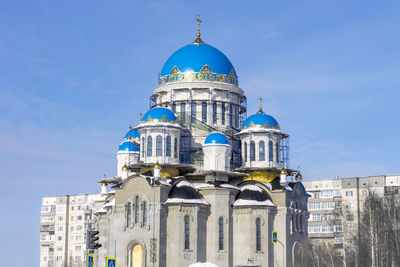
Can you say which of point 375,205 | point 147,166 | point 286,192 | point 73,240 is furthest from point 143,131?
point 73,240

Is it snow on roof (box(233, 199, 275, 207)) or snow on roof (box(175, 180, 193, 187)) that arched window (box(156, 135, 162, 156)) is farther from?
snow on roof (box(233, 199, 275, 207))

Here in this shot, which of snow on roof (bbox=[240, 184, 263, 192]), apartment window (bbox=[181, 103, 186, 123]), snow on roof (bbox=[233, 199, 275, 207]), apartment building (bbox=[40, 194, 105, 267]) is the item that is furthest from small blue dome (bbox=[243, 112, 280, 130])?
apartment building (bbox=[40, 194, 105, 267])

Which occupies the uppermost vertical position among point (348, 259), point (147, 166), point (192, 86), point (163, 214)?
point (192, 86)

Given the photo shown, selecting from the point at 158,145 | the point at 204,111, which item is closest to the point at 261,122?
the point at 204,111

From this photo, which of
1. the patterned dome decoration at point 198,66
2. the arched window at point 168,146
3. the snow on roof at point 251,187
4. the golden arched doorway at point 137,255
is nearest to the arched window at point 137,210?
the golden arched doorway at point 137,255

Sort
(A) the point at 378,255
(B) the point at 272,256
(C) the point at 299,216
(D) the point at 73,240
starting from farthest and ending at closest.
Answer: (D) the point at 73,240 → (C) the point at 299,216 → (B) the point at 272,256 → (A) the point at 378,255

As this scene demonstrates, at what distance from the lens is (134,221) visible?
40188 millimetres

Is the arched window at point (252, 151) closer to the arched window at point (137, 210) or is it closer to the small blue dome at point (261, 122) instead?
the small blue dome at point (261, 122)

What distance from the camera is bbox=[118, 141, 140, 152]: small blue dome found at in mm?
49344

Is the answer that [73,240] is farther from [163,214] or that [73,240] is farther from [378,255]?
[378,255]

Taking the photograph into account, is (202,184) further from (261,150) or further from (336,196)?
(336,196)

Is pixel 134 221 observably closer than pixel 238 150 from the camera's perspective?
Yes

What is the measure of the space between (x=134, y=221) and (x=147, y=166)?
4.18 metres

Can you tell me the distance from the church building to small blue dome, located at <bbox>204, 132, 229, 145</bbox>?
7 centimetres
